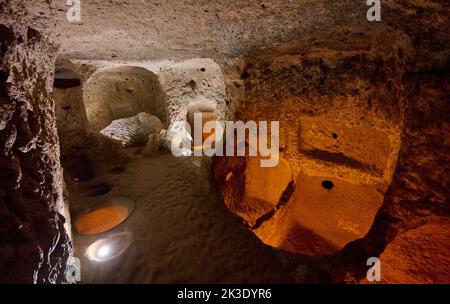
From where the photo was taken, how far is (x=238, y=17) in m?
2.36

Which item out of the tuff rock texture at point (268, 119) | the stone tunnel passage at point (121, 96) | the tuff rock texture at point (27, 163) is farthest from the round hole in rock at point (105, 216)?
the stone tunnel passage at point (121, 96)

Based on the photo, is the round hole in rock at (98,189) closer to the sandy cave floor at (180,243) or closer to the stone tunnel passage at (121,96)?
the sandy cave floor at (180,243)

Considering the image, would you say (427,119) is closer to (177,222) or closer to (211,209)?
(211,209)

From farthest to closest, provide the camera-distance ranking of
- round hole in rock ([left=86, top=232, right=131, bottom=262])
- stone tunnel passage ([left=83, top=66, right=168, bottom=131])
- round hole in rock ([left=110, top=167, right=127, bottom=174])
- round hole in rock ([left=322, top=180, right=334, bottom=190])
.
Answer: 1. stone tunnel passage ([left=83, top=66, right=168, bottom=131])
2. round hole in rock ([left=322, top=180, right=334, bottom=190])
3. round hole in rock ([left=110, top=167, right=127, bottom=174])
4. round hole in rock ([left=86, top=232, right=131, bottom=262])

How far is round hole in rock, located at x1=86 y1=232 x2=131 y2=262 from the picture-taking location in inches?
126

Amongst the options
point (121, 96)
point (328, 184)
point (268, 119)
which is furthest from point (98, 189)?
point (121, 96)

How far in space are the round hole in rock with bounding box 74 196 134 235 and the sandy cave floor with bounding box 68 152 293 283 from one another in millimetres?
141

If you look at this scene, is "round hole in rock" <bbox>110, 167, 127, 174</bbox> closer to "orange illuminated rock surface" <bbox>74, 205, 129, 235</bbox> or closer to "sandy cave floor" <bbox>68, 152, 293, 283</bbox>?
"sandy cave floor" <bbox>68, 152, 293, 283</bbox>

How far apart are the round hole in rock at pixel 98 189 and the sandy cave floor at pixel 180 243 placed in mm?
110

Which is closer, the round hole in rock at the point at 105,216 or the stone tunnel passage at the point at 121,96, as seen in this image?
the round hole in rock at the point at 105,216

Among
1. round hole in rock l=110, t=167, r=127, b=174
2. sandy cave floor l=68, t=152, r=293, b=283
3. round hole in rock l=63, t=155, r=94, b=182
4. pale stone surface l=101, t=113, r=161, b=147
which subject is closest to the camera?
sandy cave floor l=68, t=152, r=293, b=283

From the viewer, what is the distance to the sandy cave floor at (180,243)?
2906mm

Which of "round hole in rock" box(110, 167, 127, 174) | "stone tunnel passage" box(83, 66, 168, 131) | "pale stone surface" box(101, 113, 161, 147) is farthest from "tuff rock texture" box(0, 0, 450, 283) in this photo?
"stone tunnel passage" box(83, 66, 168, 131)
